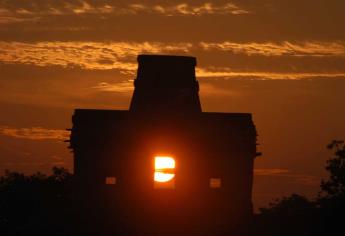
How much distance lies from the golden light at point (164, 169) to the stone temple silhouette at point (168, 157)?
74mm

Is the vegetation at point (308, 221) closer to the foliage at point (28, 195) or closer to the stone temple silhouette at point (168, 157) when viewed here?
the stone temple silhouette at point (168, 157)

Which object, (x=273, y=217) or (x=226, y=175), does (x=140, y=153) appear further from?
(x=273, y=217)

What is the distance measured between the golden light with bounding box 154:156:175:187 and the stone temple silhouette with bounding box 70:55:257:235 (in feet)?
0.24

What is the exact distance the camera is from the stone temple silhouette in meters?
35.3

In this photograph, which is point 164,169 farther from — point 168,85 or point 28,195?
point 28,195

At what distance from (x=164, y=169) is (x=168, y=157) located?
2.29 ft

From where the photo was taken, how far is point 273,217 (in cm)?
3459

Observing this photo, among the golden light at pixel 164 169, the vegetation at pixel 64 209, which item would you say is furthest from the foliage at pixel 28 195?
the golden light at pixel 164 169

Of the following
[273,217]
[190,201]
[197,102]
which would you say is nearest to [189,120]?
[197,102]

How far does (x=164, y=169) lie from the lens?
119ft

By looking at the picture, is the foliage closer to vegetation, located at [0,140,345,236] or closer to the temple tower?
vegetation, located at [0,140,345,236]

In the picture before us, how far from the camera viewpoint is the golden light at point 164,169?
3612 centimetres

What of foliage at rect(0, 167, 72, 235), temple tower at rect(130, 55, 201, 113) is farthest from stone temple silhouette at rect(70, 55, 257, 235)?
foliage at rect(0, 167, 72, 235)

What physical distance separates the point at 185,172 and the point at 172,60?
221 inches
